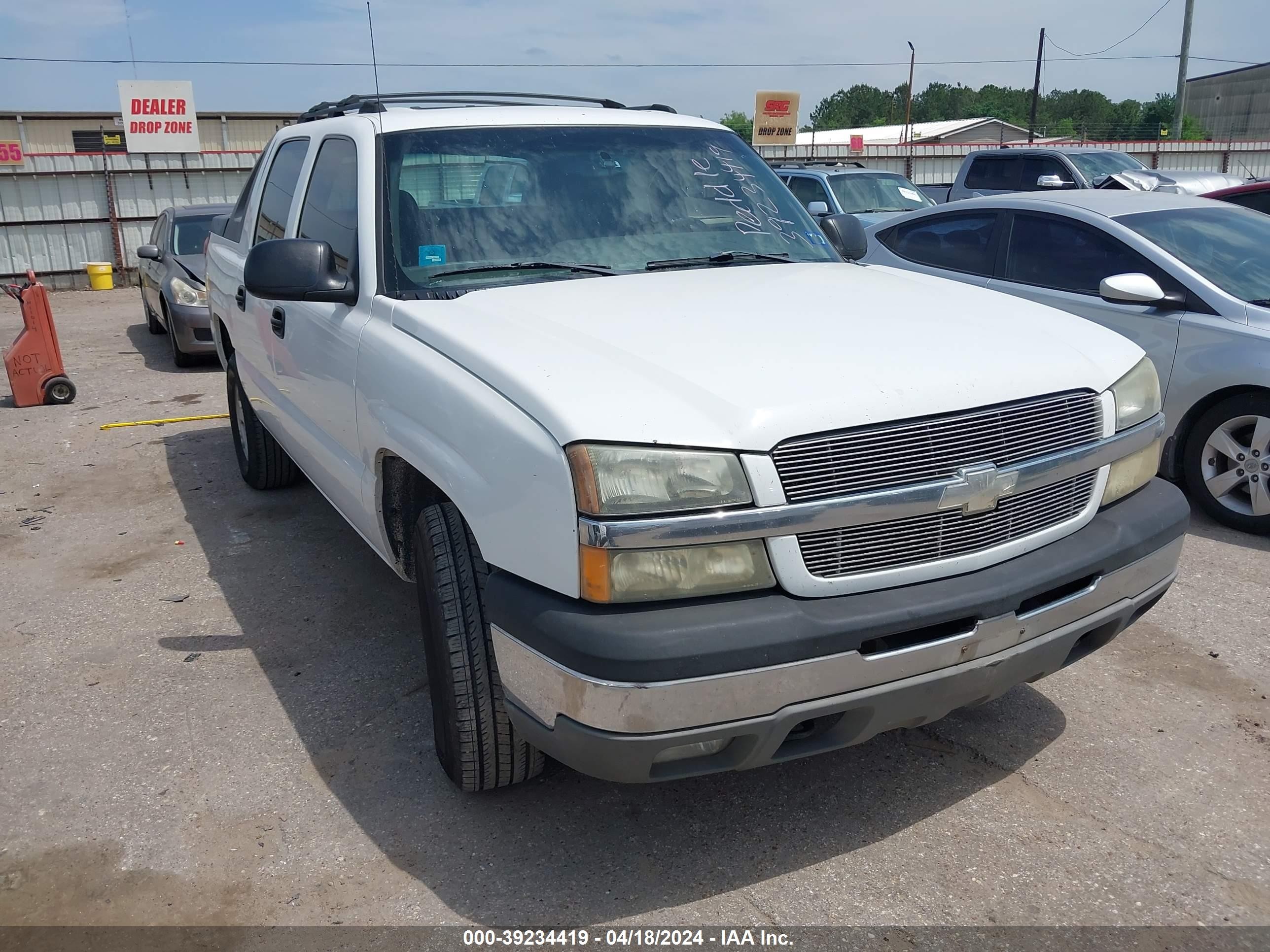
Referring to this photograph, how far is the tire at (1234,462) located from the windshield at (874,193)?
850 cm

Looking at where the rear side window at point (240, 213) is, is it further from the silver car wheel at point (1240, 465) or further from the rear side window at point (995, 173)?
the rear side window at point (995, 173)

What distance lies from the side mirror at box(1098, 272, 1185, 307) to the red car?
11.2ft

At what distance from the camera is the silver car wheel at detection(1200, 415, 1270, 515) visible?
5027 millimetres

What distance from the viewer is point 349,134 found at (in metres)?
3.83

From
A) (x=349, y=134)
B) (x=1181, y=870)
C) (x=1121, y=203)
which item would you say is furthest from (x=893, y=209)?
(x=1181, y=870)

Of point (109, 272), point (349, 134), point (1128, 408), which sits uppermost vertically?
point (349, 134)

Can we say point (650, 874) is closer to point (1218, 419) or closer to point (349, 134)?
point (349, 134)

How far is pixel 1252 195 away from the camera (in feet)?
27.3

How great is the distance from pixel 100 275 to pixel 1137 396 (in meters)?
19.1

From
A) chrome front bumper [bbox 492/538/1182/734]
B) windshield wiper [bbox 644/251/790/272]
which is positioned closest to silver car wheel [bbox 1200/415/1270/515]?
windshield wiper [bbox 644/251/790/272]

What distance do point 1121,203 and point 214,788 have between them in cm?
558

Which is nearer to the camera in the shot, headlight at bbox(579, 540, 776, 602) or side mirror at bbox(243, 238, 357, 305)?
headlight at bbox(579, 540, 776, 602)

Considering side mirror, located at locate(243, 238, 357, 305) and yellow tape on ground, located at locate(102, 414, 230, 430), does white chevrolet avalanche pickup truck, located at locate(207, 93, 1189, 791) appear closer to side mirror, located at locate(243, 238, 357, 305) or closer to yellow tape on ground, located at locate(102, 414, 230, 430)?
side mirror, located at locate(243, 238, 357, 305)

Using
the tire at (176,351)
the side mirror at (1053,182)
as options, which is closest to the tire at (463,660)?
the tire at (176,351)
